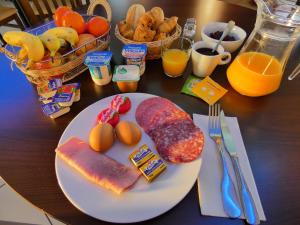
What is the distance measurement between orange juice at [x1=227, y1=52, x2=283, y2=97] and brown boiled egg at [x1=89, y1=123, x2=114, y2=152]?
Result: 1.48ft

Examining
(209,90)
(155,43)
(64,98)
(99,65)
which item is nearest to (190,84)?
(209,90)

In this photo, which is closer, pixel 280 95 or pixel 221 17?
pixel 280 95

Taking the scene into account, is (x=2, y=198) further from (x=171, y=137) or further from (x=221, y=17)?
(x=221, y=17)

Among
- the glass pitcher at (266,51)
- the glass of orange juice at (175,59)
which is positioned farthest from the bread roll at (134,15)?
the glass pitcher at (266,51)

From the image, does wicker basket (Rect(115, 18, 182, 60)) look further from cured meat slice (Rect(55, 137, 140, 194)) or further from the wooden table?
cured meat slice (Rect(55, 137, 140, 194))

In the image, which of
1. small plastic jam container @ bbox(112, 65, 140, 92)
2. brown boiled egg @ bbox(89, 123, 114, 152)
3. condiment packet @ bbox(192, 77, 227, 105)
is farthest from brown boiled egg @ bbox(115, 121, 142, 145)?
condiment packet @ bbox(192, 77, 227, 105)

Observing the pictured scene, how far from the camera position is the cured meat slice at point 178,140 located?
535 mm

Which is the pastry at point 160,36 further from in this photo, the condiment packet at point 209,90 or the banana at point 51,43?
the banana at point 51,43

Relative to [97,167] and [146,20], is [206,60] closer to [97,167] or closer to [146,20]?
[146,20]

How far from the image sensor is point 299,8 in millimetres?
663

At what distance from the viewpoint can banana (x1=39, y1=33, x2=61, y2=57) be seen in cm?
65

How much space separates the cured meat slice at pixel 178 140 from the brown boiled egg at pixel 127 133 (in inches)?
2.0

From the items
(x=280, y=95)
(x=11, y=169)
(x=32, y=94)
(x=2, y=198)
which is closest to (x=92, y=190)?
(x=11, y=169)

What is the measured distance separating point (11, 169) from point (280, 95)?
86 cm
